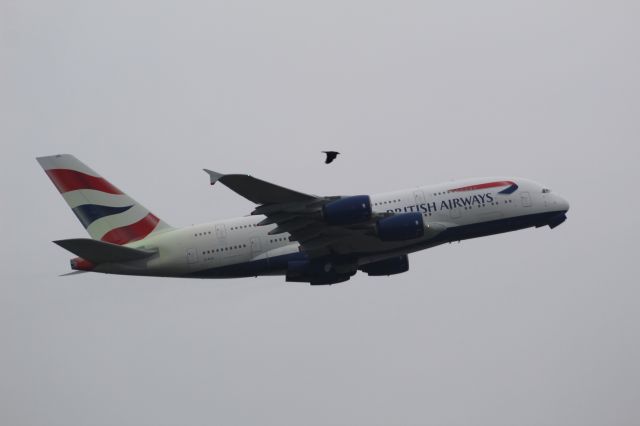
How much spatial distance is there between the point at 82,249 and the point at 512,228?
22885 mm

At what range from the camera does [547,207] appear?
56.6 metres

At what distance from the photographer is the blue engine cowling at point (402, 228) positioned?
173 ft

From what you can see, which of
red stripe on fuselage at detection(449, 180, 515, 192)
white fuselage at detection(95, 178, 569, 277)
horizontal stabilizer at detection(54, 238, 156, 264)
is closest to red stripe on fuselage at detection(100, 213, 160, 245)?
white fuselage at detection(95, 178, 569, 277)

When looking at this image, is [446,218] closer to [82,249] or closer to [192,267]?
[192,267]

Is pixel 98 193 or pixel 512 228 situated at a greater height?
pixel 98 193

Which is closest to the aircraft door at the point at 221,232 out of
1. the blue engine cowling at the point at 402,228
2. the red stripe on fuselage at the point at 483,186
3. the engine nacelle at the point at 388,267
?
the engine nacelle at the point at 388,267

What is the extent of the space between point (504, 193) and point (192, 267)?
56.5 feet

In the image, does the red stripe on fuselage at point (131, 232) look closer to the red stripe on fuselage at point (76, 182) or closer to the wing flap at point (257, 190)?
the red stripe on fuselage at point (76, 182)

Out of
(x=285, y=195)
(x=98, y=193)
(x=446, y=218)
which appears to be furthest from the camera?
(x=98, y=193)

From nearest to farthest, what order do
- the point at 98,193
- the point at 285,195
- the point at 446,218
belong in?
the point at 285,195 < the point at 446,218 < the point at 98,193

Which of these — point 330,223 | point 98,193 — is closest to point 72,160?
point 98,193

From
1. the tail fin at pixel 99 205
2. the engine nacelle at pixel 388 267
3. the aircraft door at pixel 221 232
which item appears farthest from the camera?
the engine nacelle at pixel 388 267

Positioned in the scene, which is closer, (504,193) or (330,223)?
(330,223)

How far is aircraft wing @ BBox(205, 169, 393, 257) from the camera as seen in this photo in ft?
164
